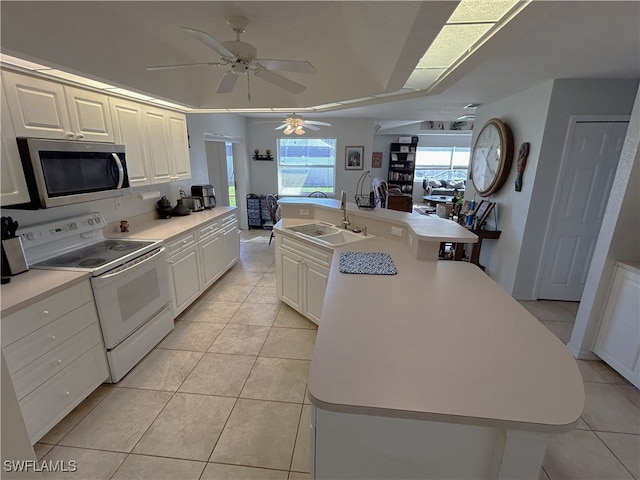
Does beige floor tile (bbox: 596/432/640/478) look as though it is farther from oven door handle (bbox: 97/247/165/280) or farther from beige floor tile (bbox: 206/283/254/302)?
oven door handle (bbox: 97/247/165/280)

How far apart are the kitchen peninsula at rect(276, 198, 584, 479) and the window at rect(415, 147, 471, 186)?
10290 mm

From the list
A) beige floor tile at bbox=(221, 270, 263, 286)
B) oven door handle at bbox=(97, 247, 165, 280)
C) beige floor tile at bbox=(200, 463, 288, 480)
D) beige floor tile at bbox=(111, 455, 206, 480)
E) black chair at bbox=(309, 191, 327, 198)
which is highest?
black chair at bbox=(309, 191, 327, 198)

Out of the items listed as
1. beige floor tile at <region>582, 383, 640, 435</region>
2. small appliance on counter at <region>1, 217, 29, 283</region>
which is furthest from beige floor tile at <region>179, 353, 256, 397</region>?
beige floor tile at <region>582, 383, 640, 435</region>

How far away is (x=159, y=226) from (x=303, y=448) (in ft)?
8.71

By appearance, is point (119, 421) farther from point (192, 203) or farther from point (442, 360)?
point (192, 203)

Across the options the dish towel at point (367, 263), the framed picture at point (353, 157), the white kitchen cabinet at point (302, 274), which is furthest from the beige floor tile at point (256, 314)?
the framed picture at point (353, 157)

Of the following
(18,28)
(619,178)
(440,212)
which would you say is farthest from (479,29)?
(440,212)

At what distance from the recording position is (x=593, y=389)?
217cm

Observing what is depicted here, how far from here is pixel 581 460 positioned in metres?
1.65

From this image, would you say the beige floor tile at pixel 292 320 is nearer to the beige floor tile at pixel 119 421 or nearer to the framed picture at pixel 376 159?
the beige floor tile at pixel 119 421

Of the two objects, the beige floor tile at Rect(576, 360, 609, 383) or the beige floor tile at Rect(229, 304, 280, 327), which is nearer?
the beige floor tile at Rect(576, 360, 609, 383)

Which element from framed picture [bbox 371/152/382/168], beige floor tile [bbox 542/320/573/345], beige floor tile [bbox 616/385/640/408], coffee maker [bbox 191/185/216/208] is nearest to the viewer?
beige floor tile [bbox 616/385/640/408]

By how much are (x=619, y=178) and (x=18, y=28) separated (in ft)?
13.2

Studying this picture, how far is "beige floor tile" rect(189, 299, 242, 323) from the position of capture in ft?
10.2
